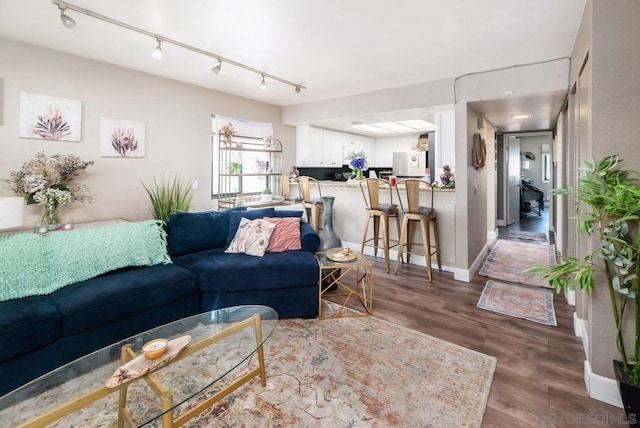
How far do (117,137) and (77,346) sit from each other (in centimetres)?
249

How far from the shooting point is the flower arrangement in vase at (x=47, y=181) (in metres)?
2.87

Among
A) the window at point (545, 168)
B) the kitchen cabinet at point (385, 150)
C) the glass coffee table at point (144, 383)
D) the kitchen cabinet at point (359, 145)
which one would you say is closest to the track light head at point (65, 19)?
the glass coffee table at point (144, 383)

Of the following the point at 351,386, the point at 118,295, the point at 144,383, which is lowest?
the point at 351,386

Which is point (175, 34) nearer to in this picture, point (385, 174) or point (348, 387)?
point (348, 387)

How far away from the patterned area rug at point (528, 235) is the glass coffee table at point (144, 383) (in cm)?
586

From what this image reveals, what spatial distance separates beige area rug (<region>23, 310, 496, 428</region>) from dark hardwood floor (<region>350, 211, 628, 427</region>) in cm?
12

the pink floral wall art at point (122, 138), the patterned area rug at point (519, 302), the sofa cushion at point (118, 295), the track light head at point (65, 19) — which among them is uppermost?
the track light head at point (65, 19)

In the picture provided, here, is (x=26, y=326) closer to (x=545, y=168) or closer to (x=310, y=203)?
(x=310, y=203)

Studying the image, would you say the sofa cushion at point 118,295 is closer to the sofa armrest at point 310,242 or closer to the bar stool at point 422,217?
the sofa armrest at point 310,242

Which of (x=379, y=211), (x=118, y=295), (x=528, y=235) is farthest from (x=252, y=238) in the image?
(x=528, y=235)

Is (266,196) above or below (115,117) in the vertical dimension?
below

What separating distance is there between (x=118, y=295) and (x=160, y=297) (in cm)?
28

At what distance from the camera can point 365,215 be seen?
4844 mm

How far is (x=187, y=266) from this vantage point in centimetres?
274
